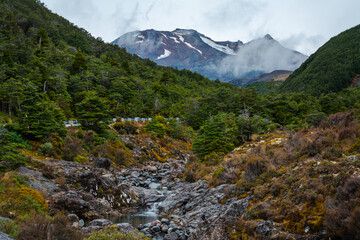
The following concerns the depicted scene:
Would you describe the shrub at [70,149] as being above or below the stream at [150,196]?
above

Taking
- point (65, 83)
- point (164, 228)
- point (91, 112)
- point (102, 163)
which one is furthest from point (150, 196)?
point (65, 83)

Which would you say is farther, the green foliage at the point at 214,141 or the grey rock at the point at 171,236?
the green foliage at the point at 214,141

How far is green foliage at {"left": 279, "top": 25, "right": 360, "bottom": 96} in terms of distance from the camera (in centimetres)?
10712

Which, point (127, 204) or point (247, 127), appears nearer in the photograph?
point (127, 204)

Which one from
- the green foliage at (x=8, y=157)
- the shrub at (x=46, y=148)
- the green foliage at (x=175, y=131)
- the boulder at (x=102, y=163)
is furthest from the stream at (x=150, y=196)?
the green foliage at (x=175, y=131)

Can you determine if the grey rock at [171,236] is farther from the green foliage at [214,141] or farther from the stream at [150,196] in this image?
the green foliage at [214,141]

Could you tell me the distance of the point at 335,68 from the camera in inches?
4510

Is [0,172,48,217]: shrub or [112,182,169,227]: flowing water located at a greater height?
[0,172,48,217]: shrub

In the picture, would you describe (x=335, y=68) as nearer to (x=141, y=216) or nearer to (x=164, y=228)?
(x=141, y=216)

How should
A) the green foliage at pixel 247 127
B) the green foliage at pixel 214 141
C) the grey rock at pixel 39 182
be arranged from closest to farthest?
the grey rock at pixel 39 182 < the green foliage at pixel 214 141 < the green foliage at pixel 247 127

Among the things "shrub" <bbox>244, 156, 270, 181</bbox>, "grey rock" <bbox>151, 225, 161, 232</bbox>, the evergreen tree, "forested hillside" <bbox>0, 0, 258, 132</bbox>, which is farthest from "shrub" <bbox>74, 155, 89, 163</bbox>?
the evergreen tree

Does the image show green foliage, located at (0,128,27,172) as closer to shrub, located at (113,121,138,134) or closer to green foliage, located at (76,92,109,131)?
green foliage, located at (76,92,109,131)

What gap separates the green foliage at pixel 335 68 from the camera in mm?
107125

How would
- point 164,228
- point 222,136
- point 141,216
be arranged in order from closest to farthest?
point 164,228
point 141,216
point 222,136
